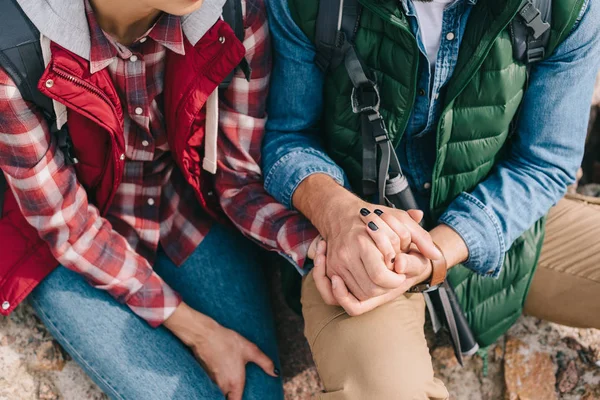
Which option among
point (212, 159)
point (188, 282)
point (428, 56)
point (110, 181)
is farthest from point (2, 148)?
point (428, 56)

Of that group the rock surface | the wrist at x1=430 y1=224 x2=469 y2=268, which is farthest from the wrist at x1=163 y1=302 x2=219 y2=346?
the rock surface

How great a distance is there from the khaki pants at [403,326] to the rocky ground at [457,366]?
0.67ft

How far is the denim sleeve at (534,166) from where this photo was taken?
2234mm

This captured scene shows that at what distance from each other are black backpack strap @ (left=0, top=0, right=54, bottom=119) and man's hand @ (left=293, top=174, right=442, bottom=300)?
1.05 meters

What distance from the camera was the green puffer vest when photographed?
6.93 ft

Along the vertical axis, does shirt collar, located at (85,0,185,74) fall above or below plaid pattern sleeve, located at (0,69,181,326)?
above

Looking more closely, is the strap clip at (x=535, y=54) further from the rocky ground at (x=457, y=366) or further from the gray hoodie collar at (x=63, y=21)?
the gray hoodie collar at (x=63, y=21)

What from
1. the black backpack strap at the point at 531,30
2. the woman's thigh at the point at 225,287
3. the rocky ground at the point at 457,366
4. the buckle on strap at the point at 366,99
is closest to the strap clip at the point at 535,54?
the black backpack strap at the point at 531,30

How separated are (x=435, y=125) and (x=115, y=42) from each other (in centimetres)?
118

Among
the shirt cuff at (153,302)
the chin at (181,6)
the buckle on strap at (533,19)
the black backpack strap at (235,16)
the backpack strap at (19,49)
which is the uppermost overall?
the buckle on strap at (533,19)

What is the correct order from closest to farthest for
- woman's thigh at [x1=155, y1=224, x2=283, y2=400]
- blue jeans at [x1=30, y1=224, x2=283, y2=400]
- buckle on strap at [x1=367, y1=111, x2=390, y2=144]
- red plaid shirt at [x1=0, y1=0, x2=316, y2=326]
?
1. red plaid shirt at [x1=0, y1=0, x2=316, y2=326]
2. buckle on strap at [x1=367, y1=111, x2=390, y2=144]
3. blue jeans at [x1=30, y1=224, x2=283, y2=400]
4. woman's thigh at [x1=155, y1=224, x2=283, y2=400]

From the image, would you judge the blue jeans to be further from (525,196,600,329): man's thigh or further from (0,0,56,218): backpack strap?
(525,196,600,329): man's thigh

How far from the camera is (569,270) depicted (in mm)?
2676

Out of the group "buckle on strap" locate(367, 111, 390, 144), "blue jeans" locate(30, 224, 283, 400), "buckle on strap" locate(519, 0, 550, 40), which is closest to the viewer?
"buckle on strap" locate(519, 0, 550, 40)
